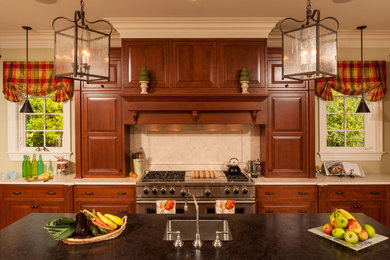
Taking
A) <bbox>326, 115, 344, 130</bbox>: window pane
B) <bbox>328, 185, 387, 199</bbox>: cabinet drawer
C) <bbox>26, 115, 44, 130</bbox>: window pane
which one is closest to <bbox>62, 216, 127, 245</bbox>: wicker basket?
<bbox>328, 185, 387, 199</bbox>: cabinet drawer

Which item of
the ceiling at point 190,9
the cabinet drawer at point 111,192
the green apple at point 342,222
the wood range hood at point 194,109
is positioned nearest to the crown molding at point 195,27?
the ceiling at point 190,9

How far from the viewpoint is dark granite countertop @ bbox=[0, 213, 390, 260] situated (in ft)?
4.43

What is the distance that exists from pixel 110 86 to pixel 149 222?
6.75 feet

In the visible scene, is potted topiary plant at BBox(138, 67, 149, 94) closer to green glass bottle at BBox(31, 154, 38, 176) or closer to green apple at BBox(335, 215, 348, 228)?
green glass bottle at BBox(31, 154, 38, 176)

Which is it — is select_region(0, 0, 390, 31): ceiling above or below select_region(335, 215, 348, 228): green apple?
above

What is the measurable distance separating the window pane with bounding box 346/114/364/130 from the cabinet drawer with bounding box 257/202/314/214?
59.3 inches

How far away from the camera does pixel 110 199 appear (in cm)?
308

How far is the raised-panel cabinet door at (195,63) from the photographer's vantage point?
3.23 metres

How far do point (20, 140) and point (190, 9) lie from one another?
9.91ft

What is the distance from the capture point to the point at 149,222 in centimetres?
182

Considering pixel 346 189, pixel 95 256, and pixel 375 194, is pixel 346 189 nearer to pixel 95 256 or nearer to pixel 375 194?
pixel 375 194

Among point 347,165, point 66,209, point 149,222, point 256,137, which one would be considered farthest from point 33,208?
point 347,165

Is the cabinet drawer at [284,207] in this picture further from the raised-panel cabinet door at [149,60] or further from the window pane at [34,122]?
the window pane at [34,122]

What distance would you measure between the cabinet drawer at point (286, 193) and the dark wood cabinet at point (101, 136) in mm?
1776
